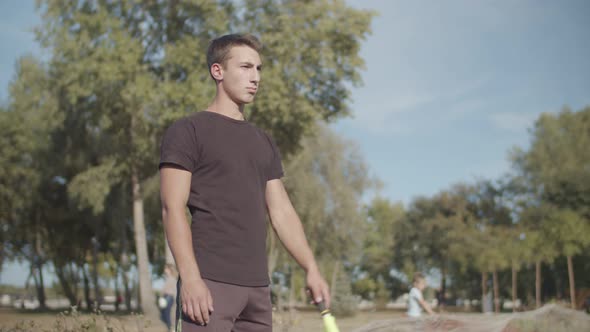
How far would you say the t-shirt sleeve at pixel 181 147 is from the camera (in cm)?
301

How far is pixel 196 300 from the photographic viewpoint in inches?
111

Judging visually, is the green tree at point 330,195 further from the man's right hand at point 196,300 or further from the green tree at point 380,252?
the man's right hand at point 196,300

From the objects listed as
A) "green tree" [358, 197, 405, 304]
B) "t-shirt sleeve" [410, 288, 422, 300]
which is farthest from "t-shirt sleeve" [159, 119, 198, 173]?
"green tree" [358, 197, 405, 304]

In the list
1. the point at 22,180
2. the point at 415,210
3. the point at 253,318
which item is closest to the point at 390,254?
the point at 415,210

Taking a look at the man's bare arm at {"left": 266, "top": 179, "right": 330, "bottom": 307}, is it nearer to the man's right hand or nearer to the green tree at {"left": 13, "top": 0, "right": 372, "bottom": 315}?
the man's right hand

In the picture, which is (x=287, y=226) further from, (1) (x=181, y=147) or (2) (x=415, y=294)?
(2) (x=415, y=294)

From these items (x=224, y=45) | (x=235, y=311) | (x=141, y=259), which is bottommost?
(x=141, y=259)

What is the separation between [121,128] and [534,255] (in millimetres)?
27467

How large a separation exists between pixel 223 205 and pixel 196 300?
468 mm

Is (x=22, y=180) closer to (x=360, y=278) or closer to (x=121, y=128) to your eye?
(x=121, y=128)

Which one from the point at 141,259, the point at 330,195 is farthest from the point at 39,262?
the point at 330,195

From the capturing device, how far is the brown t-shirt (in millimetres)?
3018

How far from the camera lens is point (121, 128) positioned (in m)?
29.7

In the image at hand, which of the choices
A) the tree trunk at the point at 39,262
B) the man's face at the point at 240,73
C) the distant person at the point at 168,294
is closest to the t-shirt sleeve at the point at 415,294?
the distant person at the point at 168,294
